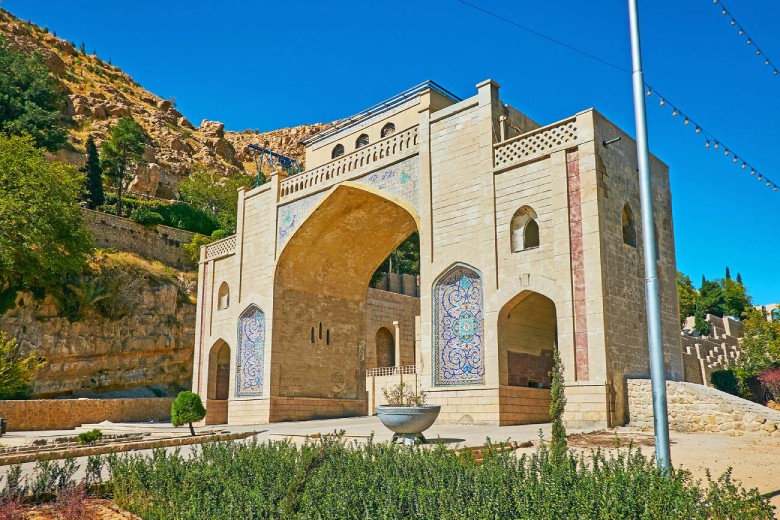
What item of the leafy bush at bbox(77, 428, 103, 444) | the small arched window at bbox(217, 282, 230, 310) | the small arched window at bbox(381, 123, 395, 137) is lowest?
A: the leafy bush at bbox(77, 428, 103, 444)

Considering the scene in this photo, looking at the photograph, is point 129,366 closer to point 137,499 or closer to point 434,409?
point 434,409

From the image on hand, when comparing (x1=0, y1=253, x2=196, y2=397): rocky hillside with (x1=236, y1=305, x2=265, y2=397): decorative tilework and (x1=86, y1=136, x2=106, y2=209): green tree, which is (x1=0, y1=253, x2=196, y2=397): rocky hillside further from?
(x1=236, y1=305, x2=265, y2=397): decorative tilework

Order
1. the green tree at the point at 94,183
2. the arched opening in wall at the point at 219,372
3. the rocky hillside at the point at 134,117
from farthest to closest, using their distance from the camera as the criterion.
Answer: the rocky hillside at the point at 134,117
the green tree at the point at 94,183
the arched opening in wall at the point at 219,372

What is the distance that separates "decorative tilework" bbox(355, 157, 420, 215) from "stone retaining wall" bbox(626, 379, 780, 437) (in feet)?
22.5

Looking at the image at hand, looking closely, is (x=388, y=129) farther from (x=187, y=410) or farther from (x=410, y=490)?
(x=410, y=490)

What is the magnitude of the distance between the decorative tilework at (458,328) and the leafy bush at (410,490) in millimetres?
7153

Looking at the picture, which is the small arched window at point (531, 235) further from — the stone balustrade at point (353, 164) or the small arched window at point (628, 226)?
the stone balustrade at point (353, 164)

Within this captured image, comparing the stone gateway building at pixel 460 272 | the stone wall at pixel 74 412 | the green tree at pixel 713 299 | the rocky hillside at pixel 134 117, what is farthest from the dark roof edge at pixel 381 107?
the green tree at pixel 713 299

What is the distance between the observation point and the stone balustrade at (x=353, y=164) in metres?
17.1

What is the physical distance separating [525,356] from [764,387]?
12692 millimetres

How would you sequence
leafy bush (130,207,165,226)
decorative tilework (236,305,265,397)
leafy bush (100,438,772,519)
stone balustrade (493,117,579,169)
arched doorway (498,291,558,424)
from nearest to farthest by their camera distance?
leafy bush (100,438,772,519) < stone balustrade (493,117,579,169) < arched doorway (498,291,558,424) < decorative tilework (236,305,265,397) < leafy bush (130,207,165,226)

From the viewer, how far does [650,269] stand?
7.04m

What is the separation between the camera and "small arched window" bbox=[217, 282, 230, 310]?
73.2 feet

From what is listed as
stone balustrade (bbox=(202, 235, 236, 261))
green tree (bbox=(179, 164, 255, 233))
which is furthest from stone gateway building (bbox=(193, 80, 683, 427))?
green tree (bbox=(179, 164, 255, 233))
